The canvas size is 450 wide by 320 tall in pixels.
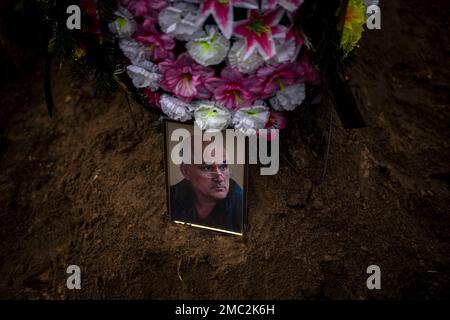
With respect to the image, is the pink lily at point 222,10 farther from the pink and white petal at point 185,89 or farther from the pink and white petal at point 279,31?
the pink and white petal at point 185,89

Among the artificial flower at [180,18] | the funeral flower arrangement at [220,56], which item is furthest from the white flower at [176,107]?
the artificial flower at [180,18]

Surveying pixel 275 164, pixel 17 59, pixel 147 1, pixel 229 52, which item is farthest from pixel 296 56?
pixel 17 59

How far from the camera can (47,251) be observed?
5.37 feet

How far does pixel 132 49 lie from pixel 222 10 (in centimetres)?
30

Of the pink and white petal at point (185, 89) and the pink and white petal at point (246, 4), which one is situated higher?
the pink and white petal at point (246, 4)

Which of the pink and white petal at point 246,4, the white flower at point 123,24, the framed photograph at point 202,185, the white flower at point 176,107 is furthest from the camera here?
the framed photograph at point 202,185

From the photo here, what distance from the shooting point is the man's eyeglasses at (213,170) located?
1458mm

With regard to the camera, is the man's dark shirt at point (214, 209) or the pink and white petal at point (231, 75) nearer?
the pink and white petal at point (231, 75)

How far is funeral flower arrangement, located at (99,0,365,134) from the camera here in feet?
3.36

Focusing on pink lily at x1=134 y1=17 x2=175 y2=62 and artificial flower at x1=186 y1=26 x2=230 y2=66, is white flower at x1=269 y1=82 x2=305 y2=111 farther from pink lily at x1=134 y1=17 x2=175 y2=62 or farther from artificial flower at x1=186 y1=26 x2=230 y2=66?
pink lily at x1=134 y1=17 x2=175 y2=62

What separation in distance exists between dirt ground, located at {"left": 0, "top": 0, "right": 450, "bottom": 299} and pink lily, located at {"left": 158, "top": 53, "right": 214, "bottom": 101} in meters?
0.45

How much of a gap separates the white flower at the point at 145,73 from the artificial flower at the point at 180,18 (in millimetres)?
167

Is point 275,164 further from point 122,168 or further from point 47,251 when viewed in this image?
point 47,251

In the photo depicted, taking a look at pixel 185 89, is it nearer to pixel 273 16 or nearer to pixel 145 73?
pixel 145 73
